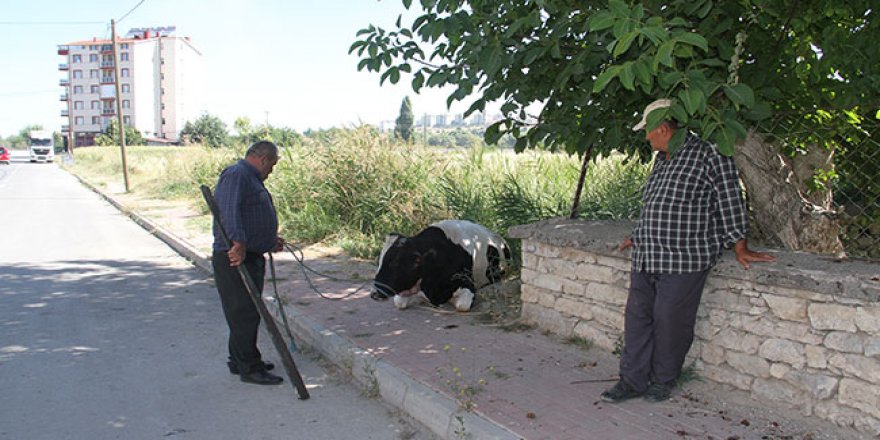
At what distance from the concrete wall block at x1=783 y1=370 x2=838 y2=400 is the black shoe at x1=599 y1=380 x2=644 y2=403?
0.92 m

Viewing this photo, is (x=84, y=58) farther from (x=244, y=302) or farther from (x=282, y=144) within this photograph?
(x=244, y=302)

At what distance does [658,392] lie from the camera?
4398 mm

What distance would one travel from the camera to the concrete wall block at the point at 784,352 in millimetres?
3983

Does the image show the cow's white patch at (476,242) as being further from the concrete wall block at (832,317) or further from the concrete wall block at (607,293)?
the concrete wall block at (832,317)

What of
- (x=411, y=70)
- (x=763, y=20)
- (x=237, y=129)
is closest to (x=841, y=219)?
(x=763, y=20)

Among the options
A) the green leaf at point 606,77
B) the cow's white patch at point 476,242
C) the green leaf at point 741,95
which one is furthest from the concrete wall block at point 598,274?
the green leaf at point 606,77

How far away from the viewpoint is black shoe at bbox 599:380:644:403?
4387 millimetres

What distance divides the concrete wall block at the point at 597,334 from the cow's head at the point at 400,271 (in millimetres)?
1863

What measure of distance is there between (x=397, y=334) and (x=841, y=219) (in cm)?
389

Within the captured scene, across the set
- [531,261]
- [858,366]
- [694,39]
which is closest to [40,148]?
[531,261]

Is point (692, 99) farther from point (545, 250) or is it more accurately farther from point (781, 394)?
point (545, 250)

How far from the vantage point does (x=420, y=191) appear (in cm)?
1145

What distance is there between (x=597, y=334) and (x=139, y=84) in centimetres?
10782

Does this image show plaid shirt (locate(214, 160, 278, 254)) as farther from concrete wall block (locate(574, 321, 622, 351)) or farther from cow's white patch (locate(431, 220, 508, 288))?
concrete wall block (locate(574, 321, 622, 351))
